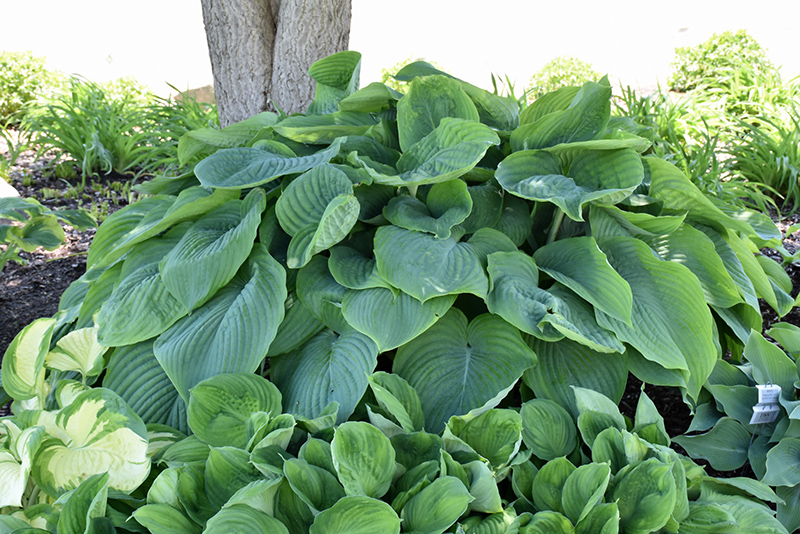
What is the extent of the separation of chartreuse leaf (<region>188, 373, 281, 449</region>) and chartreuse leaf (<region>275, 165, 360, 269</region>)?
0.33m

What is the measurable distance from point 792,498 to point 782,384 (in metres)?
0.31

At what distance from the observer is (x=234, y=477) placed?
1323mm

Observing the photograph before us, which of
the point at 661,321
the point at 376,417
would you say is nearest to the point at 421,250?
the point at 376,417

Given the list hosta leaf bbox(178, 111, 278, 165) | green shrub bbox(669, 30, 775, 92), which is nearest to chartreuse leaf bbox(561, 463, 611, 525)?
hosta leaf bbox(178, 111, 278, 165)

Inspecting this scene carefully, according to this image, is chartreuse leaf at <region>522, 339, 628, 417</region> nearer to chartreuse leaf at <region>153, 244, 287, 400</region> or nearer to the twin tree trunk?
chartreuse leaf at <region>153, 244, 287, 400</region>

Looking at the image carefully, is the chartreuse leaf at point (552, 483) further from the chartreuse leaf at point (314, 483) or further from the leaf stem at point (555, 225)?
the leaf stem at point (555, 225)

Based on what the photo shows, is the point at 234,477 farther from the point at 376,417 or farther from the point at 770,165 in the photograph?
the point at 770,165

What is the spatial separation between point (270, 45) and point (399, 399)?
2671 mm

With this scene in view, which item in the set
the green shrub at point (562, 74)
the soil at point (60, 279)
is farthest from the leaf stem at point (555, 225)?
the green shrub at point (562, 74)

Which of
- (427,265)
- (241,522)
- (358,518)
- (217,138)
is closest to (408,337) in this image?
(427,265)

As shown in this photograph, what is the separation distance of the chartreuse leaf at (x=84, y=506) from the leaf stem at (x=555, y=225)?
1.33 m

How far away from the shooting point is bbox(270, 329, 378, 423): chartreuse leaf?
1.55m

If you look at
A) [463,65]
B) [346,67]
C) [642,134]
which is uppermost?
[346,67]

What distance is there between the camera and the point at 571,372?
1650 millimetres
